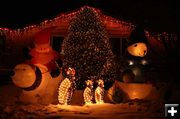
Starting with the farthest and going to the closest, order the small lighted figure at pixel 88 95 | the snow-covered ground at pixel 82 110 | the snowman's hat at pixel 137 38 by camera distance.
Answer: the snowman's hat at pixel 137 38 < the small lighted figure at pixel 88 95 < the snow-covered ground at pixel 82 110

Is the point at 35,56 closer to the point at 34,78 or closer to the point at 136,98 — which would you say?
the point at 34,78

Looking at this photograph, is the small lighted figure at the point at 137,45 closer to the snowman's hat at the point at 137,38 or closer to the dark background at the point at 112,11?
the snowman's hat at the point at 137,38

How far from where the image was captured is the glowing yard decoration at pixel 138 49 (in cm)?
1201

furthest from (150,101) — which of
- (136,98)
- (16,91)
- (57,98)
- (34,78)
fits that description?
(16,91)

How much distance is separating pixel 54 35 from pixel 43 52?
5.76 meters

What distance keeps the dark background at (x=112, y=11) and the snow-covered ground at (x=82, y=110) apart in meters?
6.58

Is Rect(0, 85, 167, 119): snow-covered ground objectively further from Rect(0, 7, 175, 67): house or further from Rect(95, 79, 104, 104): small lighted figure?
Rect(0, 7, 175, 67): house

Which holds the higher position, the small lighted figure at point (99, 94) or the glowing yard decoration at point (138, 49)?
the glowing yard decoration at point (138, 49)

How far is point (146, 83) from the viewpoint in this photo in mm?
11633

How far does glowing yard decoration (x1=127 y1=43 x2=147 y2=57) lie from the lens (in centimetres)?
1201

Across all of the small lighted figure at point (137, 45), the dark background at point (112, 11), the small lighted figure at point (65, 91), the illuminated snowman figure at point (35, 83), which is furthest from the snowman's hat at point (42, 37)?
the dark background at point (112, 11)

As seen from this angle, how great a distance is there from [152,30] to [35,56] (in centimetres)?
707

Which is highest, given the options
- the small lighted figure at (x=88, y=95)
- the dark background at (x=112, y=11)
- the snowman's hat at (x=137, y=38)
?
the dark background at (x=112, y=11)

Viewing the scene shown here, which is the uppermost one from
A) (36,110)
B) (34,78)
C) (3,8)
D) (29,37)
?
(3,8)
